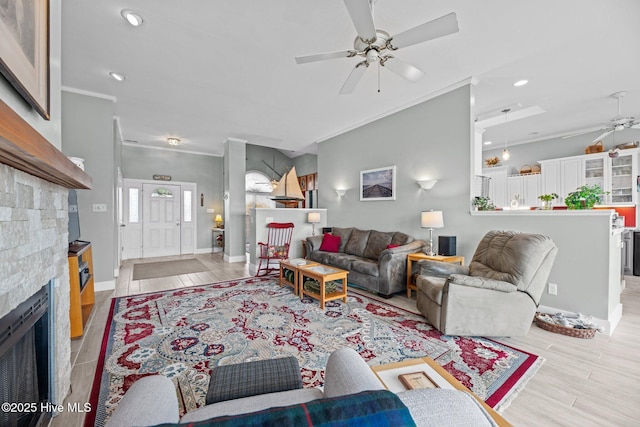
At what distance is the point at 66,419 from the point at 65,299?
28.0 inches

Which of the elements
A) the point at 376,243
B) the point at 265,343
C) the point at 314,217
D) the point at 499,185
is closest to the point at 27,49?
the point at 265,343

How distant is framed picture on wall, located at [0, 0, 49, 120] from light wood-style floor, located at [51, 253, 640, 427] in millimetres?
1755

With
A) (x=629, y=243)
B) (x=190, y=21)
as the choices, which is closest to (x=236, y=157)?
(x=190, y=21)

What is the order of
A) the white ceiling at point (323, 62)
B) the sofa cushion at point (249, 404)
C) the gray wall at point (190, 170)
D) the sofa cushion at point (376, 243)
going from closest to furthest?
1. the sofa cushion at point (249, 404)
2. the white ceiling at point (323, 62)
3. the sofa cushion at point (376, 243)
4. the gray wall at point (190, 170)

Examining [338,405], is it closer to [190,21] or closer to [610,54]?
[190,21]

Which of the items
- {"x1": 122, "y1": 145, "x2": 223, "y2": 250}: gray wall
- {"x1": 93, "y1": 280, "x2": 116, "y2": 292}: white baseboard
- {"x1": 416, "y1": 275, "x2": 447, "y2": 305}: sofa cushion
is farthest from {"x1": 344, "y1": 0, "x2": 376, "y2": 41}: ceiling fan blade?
{"x1": 122, "y1": 145, "x2": 223, "y2": 250}: gray wall

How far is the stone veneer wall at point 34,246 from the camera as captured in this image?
104cm

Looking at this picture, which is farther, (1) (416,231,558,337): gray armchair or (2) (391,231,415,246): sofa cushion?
(2) (391,231,415,246): sofa cushion

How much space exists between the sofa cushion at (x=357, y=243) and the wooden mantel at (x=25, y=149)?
4.03 meters

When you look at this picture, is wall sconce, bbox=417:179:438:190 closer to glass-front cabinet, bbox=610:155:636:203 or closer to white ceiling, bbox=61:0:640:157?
white ceiling, bbox=61:0:640:157

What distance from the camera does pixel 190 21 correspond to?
8.27 ft

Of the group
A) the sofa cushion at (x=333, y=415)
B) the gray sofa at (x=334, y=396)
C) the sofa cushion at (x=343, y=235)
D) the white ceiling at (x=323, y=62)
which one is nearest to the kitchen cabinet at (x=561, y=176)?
the white ceiling at (x=323, y=62)

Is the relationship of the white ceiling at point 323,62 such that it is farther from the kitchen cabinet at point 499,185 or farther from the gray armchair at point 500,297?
the gray armchair at point 500,297

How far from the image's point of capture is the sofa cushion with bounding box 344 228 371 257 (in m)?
4.75
